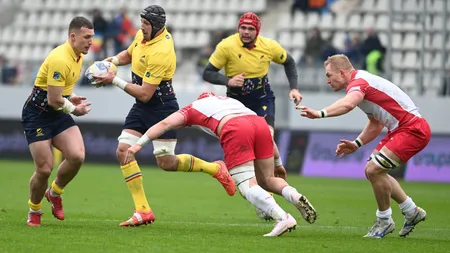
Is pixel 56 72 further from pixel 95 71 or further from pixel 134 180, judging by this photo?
pixel 134 180

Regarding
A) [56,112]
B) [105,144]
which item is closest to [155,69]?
[56,112]

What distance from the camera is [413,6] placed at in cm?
2384

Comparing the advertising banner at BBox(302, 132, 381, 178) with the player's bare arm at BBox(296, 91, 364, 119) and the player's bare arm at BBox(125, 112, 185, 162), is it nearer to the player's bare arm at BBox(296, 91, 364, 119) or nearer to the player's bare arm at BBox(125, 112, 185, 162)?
the player's bare arm at BBox(296, 91, 364, 119)

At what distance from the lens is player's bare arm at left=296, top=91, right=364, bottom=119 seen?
10.4 m

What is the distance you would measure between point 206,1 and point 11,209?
18676mm

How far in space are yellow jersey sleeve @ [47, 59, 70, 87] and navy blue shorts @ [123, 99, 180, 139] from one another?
3.81ft

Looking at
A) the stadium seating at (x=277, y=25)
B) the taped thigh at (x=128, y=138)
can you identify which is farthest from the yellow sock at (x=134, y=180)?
the stadium seating at (x=277, y=25)

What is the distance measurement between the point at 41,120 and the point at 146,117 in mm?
1356

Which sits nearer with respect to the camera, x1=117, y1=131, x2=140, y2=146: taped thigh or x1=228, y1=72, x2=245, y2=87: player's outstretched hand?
x1=117, y1=131, x2=140, y2=146: taped thigh

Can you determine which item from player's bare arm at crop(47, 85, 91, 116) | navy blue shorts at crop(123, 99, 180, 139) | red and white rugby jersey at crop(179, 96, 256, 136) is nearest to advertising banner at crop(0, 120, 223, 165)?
navy blue shorts at crop(123, 99, 180, 139)

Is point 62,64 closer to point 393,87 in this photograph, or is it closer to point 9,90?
point 393,87

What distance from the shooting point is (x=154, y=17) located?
39.8ft

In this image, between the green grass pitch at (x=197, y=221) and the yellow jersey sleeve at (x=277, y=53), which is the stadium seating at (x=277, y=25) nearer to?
the green grass pitch at (x=197, y=221)

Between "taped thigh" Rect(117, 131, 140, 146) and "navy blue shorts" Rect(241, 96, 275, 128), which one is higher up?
"taped thigh" Rect(117, 131, 140, 146)
